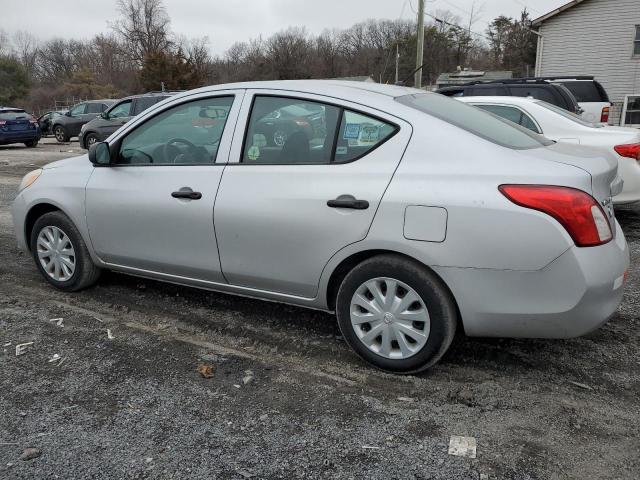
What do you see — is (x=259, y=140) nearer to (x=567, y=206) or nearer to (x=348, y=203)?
(x=348, y=203)

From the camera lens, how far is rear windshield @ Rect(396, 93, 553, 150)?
3098 millimetres

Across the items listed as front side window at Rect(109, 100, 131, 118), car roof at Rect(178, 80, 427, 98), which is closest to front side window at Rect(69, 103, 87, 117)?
front side window at Rect(109, 100, 131, 118)

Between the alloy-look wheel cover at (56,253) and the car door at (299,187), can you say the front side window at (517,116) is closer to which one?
the car door at (299,187)

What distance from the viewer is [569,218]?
263 cm

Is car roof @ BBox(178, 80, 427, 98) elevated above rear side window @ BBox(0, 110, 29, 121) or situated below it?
below

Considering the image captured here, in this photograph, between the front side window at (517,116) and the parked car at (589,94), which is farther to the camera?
the parked car at (589,94)

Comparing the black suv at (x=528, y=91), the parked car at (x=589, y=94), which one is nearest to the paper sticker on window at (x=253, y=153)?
the black suv at (x=528, y=91)

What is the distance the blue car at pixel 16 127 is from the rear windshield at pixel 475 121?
1985 centimetres

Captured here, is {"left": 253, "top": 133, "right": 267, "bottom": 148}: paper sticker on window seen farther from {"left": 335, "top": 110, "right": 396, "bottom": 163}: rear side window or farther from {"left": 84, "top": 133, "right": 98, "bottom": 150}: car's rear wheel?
{"left": 84, "top": 133, "right": 98, "bottom": 150}: car's rear wheel

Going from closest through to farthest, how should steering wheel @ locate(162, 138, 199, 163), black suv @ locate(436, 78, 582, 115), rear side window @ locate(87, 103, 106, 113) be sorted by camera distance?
steering wheel @ locate(162, 138, 199, 163)
black suv @ locate(436, 78, 582, 115)
rear side window @ locate(87, 103, 106, 113)

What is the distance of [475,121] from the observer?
332 centimetres

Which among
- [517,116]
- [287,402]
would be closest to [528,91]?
[517,116]

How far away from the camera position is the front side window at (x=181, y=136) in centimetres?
369

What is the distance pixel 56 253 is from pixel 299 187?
2419 millimetres
